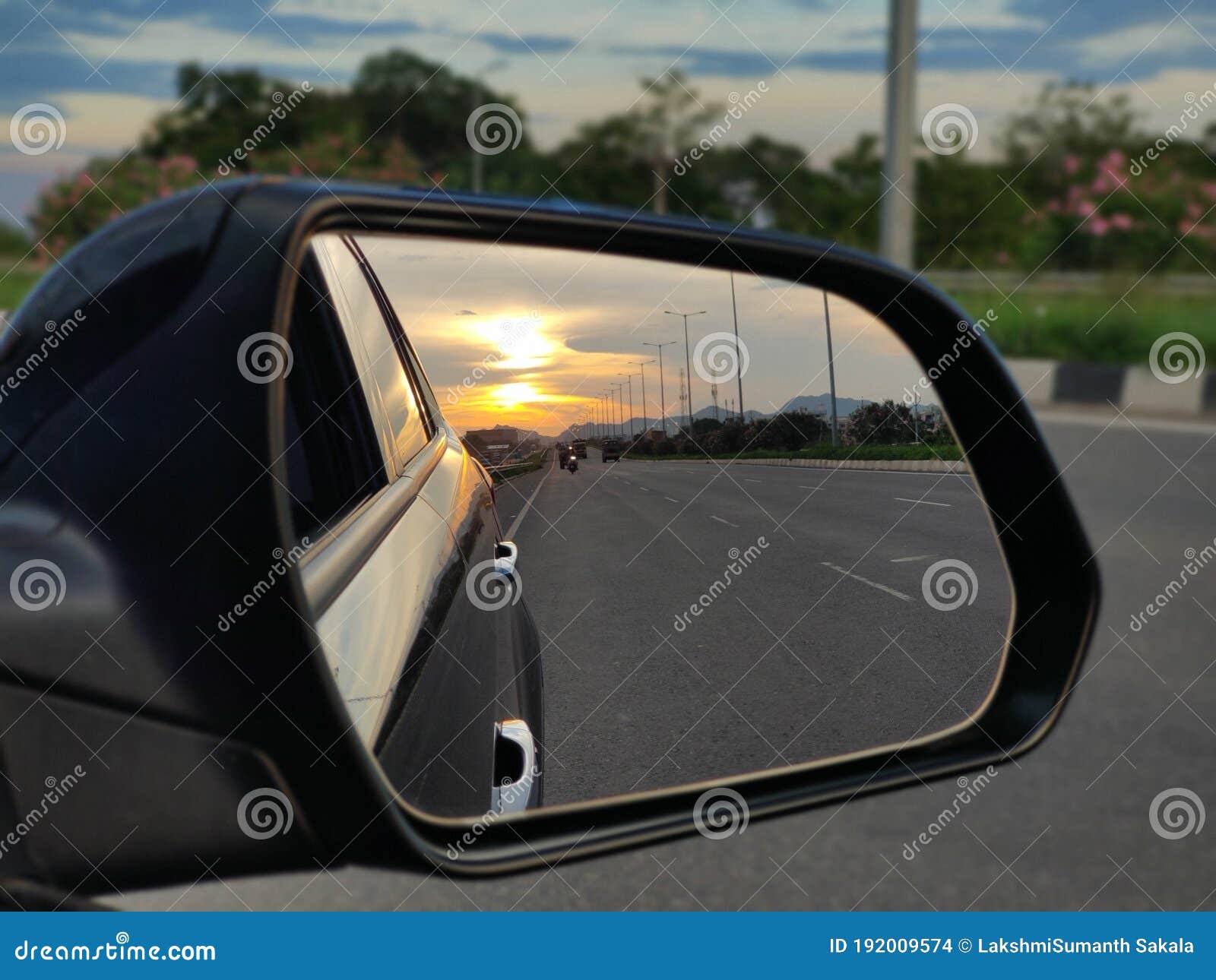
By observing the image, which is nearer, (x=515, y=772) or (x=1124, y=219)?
(x=515, y=772)

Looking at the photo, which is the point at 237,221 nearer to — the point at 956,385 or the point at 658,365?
the point at 658,365

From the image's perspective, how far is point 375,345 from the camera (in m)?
1.59

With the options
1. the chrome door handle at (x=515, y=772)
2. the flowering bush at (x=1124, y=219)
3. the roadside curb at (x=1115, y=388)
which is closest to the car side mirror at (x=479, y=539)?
the chrome door handle at (x=515, y=772)

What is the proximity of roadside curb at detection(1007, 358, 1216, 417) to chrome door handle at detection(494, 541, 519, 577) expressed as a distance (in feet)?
51.0

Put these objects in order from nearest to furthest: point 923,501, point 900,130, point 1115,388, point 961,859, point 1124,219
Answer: point 923,501
point 961,859
point 900,130
point 1115,388
point 1124,219

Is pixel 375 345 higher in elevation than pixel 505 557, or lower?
higher

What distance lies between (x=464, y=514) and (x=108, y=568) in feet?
2.36

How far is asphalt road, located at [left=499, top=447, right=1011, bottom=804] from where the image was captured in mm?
1298

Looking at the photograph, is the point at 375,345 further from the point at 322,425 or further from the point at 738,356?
the point at 738,356

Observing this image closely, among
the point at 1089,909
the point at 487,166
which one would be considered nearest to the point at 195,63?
the point at 487,166

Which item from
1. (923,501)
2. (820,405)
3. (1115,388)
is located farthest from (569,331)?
(1115,388)

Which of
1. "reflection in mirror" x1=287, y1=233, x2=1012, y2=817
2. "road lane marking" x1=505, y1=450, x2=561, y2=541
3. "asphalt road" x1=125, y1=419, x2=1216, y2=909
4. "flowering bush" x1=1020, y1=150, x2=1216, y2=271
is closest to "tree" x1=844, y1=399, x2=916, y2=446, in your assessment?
"reflection in mirror" x1=287, y1=233, x2=1012, y2=817

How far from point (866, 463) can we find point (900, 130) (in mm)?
Result: 12207

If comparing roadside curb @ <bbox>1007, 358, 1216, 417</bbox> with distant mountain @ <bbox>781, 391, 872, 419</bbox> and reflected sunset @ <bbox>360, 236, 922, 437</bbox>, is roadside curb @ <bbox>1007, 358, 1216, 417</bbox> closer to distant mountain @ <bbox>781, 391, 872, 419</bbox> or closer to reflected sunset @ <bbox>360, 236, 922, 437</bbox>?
distant mountain @ <bbox>781, 391, 872, 419</bbox>
